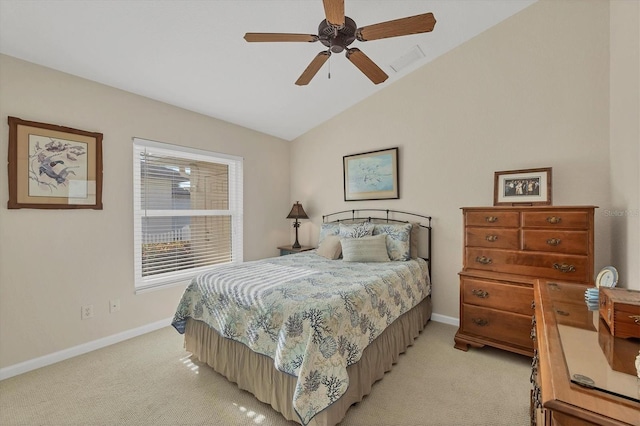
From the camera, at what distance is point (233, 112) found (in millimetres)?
3564

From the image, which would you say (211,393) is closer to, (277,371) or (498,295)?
(277,371)

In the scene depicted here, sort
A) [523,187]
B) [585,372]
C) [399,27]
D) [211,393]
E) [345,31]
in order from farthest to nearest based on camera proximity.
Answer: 1. [523,187]
2. [211,393]
3. [345,31]
4. [399,27]
5. [585,372]

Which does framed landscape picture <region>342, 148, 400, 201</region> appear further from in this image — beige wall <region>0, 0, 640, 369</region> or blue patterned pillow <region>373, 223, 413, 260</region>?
blue patterned pillow <region>373, 223, 413, 260</region>

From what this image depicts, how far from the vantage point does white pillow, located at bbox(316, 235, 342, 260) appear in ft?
10.7

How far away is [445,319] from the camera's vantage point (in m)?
3.21

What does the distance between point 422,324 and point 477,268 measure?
88cm

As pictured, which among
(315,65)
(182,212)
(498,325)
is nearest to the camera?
(315,65)

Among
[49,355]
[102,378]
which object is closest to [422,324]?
[102,378]

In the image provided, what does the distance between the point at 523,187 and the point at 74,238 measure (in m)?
4.17

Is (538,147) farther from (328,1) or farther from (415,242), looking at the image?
(328,1)

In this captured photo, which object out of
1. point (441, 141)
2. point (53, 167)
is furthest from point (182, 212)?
point (441, 141)

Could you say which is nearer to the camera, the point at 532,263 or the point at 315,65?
the point at 315,65

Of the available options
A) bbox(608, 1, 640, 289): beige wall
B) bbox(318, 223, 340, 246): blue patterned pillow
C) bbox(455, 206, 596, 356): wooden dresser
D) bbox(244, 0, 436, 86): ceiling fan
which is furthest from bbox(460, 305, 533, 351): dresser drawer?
bbox(244, 0, 436, 86): ceiling fan

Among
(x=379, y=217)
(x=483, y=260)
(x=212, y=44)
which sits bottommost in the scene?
(x=483, y=260)
